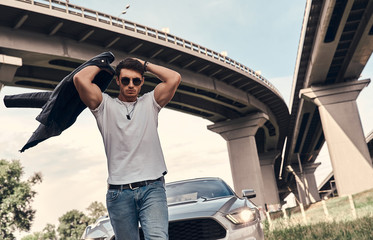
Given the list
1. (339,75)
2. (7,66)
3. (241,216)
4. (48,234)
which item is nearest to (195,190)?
(241,216)

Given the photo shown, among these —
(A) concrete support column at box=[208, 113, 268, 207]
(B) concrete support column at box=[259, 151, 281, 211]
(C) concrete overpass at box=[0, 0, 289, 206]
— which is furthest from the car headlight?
(B) concrete support column at box=[259, 151, 281, 211]

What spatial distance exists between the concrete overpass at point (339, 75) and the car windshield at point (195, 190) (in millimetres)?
18927

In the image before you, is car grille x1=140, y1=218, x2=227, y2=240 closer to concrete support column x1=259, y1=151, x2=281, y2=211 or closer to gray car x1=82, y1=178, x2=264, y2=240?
gray car x1=82, y1=178, x2=264, y2=240

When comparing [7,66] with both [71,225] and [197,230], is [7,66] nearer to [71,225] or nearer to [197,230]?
[197,230]

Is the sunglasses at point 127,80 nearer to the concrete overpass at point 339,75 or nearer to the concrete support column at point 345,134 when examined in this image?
the concrete overpass at point 339,75

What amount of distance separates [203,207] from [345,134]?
102 feet

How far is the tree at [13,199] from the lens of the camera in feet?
153

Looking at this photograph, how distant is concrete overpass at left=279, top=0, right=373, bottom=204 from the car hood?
19825 millimetres

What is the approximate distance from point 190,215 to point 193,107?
30249mm

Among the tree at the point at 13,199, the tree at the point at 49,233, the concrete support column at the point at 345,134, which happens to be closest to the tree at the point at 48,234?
the tree at the point at 49,233

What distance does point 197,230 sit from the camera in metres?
6.05

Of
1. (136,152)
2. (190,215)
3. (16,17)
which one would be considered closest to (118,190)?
(136,152)

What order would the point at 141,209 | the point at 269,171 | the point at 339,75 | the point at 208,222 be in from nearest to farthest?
the point at 141,209 → the point at 208,222 → the point at 339,75 → the point at 269,171

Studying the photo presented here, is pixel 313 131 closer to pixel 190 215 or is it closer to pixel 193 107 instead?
pixel 193 107
